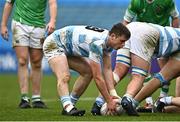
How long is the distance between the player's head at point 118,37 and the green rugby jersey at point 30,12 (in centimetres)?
282

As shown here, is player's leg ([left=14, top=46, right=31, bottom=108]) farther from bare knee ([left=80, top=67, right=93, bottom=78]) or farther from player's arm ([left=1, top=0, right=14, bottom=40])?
bare knee ([left=80, top=67, right=93, bottom=78])

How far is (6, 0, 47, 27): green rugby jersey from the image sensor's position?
1338 cm

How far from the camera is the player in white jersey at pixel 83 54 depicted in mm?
10828

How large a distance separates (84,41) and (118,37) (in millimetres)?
560

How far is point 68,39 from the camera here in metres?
11.4

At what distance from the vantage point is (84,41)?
36.5 feet

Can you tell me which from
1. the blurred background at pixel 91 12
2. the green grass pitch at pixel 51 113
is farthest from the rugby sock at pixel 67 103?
the blurred background at pixel 91 12

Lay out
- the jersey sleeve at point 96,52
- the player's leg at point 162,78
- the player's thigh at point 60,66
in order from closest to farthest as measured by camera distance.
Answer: the jersey sleeve at point 96,52 → the player's thigh at point 60,66 → the player's leg at point 162,78

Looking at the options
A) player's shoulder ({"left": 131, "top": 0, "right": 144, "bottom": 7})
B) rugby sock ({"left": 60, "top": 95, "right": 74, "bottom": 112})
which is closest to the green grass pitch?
rugby sock ({"left": 60, "top": 95, "right": 74, "bottom": 112})

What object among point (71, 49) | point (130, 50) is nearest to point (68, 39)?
point (71, 49)

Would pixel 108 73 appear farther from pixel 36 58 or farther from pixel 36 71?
pixel 36 71

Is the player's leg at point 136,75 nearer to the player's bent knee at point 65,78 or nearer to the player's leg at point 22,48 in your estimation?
the player's bent knee at point 65,78

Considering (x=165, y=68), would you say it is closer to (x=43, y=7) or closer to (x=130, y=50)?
(x=130, y=50)

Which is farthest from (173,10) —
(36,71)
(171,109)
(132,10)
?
(36,71)
